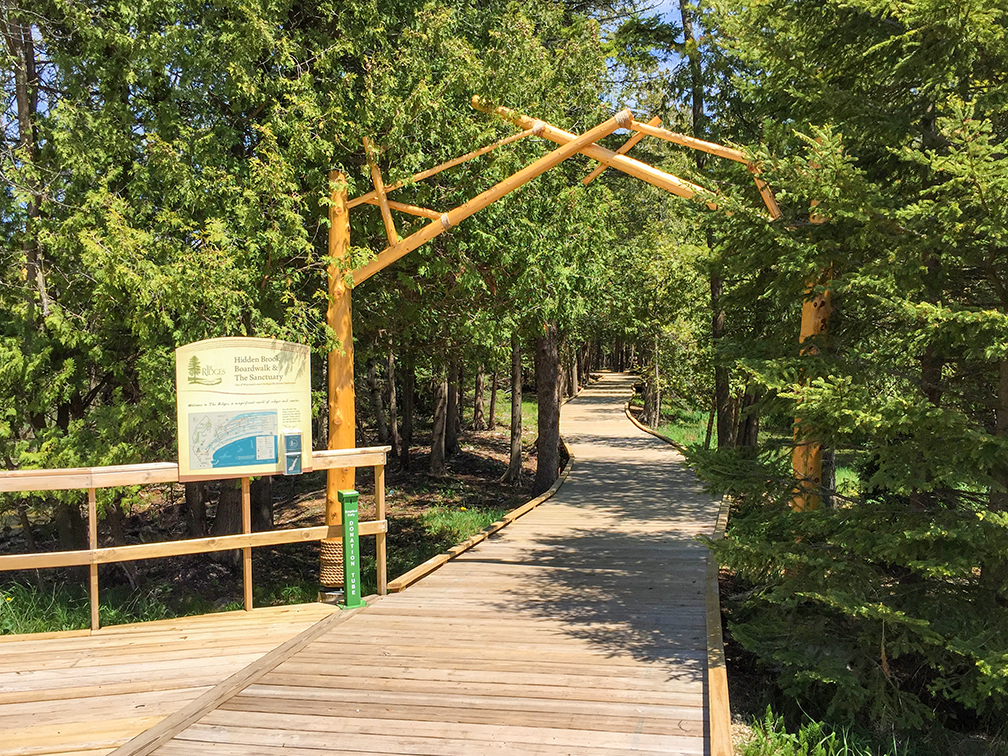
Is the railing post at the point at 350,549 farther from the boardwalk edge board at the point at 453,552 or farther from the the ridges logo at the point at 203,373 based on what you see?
the the ridges logo at the point at 203,373

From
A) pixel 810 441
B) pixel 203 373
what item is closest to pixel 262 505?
pixel 203 373

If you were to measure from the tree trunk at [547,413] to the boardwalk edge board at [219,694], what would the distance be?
889 centimetres

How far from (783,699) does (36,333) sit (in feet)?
25.4

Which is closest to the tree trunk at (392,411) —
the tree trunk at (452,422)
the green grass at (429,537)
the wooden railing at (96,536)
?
the tree trunk at (452,422)

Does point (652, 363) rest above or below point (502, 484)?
above

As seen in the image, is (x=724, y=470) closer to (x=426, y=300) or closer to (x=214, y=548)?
(x=214, y=548)

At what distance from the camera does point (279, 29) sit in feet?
29.8

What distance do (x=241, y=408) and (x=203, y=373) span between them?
1.35ft

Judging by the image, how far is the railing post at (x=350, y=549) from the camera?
6.59 meters

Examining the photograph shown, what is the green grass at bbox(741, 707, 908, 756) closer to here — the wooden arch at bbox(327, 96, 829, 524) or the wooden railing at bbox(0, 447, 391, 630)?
the wooden railing at bbox(0, 447, 391, 630)

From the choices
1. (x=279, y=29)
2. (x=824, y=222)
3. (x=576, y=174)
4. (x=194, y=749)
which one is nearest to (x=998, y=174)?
(x=824, y=222)

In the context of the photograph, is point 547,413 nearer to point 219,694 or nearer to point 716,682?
point 716,682

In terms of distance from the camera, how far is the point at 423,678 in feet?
17.1

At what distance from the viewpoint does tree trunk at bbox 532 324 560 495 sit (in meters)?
15.1
